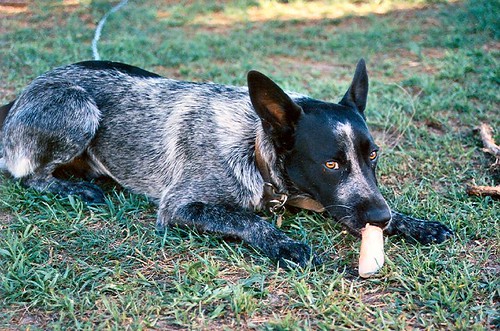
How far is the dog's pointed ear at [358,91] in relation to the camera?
13.5 feet

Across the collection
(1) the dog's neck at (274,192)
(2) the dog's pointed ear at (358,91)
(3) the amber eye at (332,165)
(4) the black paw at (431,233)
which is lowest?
(4) the black paw at (431,233)

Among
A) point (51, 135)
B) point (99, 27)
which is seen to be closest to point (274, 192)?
point (51, 135)

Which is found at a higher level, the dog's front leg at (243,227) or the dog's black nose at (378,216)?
the dog's black nose at (378,216)

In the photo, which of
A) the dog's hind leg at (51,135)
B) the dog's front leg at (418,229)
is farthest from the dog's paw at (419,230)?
the dog's hind leg at (51,135)

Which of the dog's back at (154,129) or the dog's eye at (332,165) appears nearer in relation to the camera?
the dog's eye at (332,165)

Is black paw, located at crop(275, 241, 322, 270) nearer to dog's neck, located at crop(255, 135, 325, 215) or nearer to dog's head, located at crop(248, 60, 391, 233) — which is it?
dog's head, located at crop(248, 60, 391, 233)

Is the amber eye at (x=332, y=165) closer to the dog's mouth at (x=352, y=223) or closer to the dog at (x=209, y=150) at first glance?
the dog at (x=209, y=150)

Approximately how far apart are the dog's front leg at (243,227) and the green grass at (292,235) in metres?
0.07

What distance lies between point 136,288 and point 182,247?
53 cm

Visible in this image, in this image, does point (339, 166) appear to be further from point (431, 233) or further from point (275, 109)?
point (431, 233)

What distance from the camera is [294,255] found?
11.5 ft

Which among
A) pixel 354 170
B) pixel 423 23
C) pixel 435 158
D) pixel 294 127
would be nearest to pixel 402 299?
pixel 354 170

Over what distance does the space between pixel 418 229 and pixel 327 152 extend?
2.52 feet

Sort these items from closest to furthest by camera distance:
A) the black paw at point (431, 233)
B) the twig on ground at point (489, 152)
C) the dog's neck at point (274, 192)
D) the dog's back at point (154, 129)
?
the black paw at point (431, 233) < the dog's neck at point (274, 192) < the dog's back at point (154, 129) < the twig on ground at point (489, 152)
